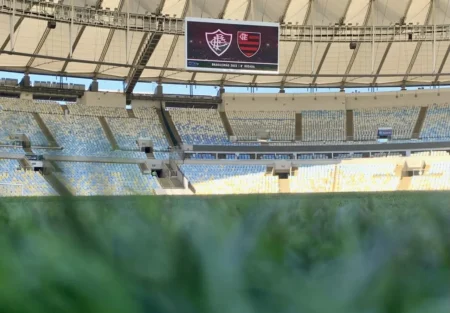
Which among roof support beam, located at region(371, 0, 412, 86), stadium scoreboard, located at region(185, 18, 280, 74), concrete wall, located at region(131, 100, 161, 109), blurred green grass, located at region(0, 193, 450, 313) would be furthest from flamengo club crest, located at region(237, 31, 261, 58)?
blurred green grass, located at region(0, 193, 450, 313)

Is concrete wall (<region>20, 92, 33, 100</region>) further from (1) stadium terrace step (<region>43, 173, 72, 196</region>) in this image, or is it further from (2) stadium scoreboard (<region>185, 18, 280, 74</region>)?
(1) stadium terrace step (<region>43, 173, 72, 196</region>)

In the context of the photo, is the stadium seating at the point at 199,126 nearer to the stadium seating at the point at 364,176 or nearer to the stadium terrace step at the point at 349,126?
the stadium terrace step at the point at 349,126

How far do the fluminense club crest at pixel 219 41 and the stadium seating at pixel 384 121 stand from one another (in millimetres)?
13358

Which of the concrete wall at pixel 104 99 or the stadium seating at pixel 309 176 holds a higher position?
the concrete wall at pixel 104 99

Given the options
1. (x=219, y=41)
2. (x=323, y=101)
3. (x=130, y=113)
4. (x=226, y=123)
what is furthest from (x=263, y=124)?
(x=219, y=41)

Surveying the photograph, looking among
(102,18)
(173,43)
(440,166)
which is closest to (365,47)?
(440,166)

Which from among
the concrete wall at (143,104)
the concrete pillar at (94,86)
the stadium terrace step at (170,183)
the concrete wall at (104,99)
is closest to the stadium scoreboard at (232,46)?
the stadium terrace step at (170,183)

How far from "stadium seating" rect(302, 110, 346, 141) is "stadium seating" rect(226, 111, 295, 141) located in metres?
0.96

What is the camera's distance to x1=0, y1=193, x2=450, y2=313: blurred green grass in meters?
3.20

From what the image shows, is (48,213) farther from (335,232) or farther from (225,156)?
(225,156)

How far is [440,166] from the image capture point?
40062 mm

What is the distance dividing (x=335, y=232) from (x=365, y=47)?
43.1 m

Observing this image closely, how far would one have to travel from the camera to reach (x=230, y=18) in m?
41.0

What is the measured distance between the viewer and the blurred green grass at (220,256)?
320cm
